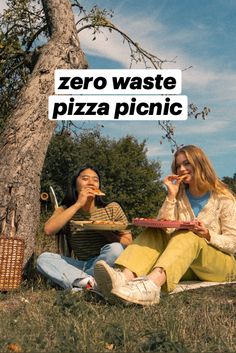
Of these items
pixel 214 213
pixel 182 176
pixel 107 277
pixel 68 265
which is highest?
pixel 182 176

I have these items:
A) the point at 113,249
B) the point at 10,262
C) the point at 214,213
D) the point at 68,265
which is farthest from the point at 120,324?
the point at 10,262

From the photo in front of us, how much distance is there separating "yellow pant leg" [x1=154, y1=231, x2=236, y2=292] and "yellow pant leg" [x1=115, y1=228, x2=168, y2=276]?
17 centimetres

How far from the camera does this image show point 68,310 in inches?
173

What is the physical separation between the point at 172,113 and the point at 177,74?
939 millimetres

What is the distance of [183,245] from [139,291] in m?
0.59

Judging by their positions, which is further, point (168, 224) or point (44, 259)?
point (44, 259)

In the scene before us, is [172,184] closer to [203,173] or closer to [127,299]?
[203,173]

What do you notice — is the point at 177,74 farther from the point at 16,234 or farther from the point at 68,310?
the point at 68,310

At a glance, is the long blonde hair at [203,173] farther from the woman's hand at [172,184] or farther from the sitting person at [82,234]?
the sitting person at [82,234]

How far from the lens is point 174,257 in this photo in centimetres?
465

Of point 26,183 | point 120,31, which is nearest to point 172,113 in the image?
point 120,31

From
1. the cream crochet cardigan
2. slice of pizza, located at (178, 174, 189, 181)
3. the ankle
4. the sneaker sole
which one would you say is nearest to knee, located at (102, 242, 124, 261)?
the cream crochet cardigan

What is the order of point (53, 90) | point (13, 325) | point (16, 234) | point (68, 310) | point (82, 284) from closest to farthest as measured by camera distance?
1. point (13, 325)
2. point (68, 310)
3. point (82, 284)
4. point (16, 234)
5. point (53, 90)

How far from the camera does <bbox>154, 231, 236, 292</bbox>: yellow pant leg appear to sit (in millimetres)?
4645
